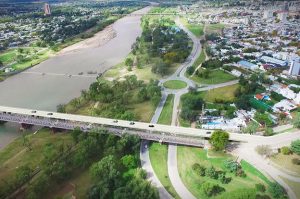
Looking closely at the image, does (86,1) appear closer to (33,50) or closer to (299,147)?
(33,50)

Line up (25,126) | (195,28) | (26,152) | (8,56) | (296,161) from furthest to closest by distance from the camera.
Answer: (195,28)
(8,56)
(25,126)
(26,152)
(296,161)

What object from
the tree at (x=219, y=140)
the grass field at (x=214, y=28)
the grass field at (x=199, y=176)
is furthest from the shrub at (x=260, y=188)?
the grass field at (x=214, y=28)

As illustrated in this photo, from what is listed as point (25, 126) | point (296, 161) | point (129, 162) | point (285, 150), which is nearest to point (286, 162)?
point (296, 161)

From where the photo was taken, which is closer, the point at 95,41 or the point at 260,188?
the point at 260,188

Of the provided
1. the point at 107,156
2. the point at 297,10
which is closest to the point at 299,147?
the point at 107,156

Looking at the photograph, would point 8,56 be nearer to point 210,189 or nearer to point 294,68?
point 210,189

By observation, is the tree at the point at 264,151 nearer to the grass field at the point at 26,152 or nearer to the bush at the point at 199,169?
the bush at the point at 199,169

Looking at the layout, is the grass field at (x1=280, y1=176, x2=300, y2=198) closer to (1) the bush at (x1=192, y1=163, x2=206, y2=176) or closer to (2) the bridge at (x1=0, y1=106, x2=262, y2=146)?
(2) the bridge at (x1=0, y1=106, x2=262, y2=146)
